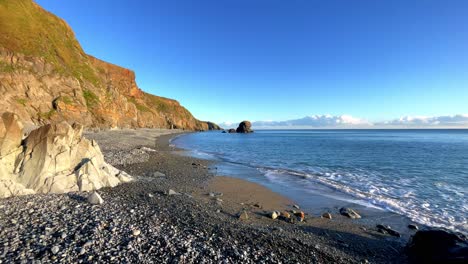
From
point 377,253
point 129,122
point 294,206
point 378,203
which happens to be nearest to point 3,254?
point 377,253

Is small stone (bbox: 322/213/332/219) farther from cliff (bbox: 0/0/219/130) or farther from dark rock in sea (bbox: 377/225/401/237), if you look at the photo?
cliff (bbox: 0/0/219/130)

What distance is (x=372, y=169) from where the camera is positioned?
27.8 m

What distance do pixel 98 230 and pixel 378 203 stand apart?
15.5 m

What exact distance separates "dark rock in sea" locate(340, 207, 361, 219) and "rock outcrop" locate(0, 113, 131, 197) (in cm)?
1359

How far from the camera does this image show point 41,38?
57.2 meters

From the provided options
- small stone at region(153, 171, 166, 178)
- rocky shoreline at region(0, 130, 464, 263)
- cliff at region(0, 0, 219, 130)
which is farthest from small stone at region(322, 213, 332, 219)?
cliff at region(0, 0, 219, 130)

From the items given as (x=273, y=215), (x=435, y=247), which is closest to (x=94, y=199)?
(x=273, y=215)

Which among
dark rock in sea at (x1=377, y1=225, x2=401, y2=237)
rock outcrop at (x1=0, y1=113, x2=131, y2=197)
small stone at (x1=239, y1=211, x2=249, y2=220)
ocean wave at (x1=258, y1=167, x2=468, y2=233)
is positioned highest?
rock outcrop at (x1=0, y1=113, x2=131, y2=197)

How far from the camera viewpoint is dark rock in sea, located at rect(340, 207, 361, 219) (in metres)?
12.4

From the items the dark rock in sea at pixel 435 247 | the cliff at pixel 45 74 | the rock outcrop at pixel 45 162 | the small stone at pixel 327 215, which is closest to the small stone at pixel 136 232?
the rock outcrop at pixel 45 162

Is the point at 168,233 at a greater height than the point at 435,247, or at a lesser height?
greater

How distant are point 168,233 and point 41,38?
7160 cm

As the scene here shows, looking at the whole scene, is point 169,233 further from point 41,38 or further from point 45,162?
point 41,38

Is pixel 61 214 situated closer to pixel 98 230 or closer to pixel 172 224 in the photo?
pixel 98 230
